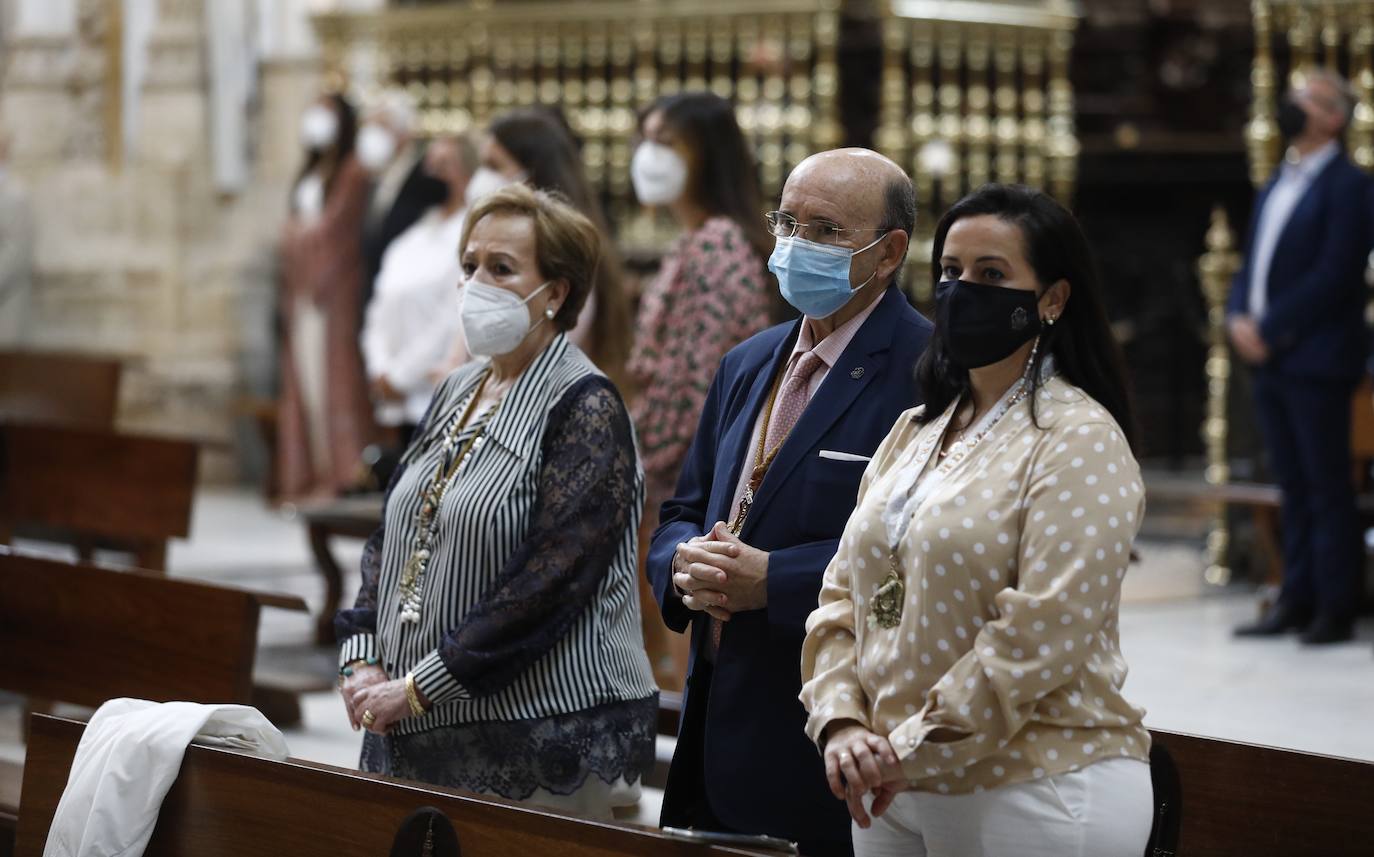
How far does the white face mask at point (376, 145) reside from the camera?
9.54m

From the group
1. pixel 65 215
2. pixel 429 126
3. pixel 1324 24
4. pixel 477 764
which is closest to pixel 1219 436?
pixel 1324 24

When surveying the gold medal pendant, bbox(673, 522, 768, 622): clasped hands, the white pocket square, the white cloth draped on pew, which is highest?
the white pocket square

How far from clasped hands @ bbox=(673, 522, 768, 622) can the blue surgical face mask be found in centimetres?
40

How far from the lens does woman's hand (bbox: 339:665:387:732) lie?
3285 mm

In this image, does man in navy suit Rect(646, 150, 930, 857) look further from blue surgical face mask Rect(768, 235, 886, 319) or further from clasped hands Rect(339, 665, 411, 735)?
clasped hands Rect(339, 665, 411, 735)

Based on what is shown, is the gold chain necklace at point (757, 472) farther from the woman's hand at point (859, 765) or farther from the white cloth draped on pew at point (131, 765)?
the white cloth draped on pew at point (131, 765)

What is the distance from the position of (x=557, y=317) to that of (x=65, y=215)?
29.4 feet

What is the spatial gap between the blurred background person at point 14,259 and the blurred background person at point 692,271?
20.8 ft

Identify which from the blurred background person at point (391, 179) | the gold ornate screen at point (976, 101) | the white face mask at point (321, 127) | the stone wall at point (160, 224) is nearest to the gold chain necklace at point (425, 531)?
the blurred background person at point (391, 179)

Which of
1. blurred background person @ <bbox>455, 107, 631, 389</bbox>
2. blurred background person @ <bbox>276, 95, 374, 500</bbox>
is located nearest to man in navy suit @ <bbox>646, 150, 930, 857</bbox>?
blurred background person @ <bbox>455, 107, 631, 389</bbox>

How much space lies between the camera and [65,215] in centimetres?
1165

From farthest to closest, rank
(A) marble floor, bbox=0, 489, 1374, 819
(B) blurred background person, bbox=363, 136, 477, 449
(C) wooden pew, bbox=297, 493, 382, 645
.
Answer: (B) blurred background person, bbox=363, 136, 477, 449 → (C) wooden pew, bbox=297, 493, 382, 645 → (A) marble floor, bbox=0, 489, 1374, 819

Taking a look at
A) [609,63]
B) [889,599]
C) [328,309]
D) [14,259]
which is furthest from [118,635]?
[609,63]

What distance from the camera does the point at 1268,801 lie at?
288 centimetres
